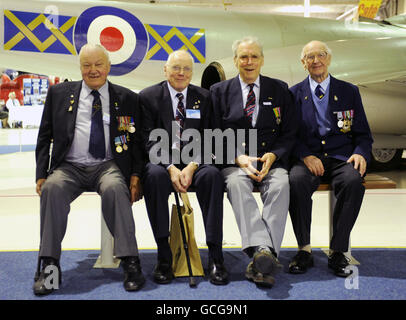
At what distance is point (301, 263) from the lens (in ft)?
7.68

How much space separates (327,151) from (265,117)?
17.9 inches

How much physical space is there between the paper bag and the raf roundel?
362 centimetres

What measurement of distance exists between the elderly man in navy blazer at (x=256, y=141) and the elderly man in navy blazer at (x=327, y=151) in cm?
12

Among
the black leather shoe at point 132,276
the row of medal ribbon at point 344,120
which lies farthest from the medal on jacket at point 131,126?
the row of medal ribbon at point 344,120

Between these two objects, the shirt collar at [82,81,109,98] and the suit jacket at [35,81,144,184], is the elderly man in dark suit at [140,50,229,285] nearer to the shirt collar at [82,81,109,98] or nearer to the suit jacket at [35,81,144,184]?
the suit jacket at [35,81,144,184]

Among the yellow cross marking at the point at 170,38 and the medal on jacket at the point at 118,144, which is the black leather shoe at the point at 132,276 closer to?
the medal on jacket at the point at 118,144

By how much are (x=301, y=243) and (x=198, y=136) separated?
865 mm

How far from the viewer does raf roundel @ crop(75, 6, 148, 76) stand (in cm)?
521

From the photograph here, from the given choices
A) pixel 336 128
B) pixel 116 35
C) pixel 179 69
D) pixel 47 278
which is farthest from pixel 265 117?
pixel 116 35

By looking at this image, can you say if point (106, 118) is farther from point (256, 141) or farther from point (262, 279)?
point (262, 279)

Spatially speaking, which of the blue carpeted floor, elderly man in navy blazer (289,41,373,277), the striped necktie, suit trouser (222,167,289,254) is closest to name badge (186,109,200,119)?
suit trouser (222,167,289,254)

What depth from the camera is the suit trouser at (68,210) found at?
2.05 metres
